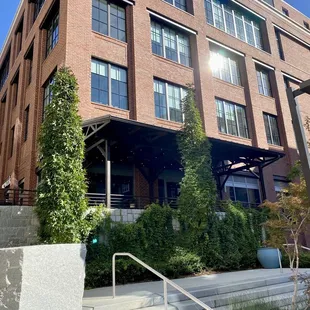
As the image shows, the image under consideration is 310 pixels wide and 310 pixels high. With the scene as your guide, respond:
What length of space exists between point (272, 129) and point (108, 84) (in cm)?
1285

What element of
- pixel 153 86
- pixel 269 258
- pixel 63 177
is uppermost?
pixel 153 86

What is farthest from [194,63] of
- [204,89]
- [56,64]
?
[56,64]

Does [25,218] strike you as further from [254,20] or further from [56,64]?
[254,20]

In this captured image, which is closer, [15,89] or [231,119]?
[231,119]

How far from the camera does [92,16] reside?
14.8m

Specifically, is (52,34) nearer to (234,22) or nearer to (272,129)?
(234,22)

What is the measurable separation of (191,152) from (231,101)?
30.3ft

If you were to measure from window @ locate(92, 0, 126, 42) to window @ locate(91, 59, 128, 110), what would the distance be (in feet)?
6.32

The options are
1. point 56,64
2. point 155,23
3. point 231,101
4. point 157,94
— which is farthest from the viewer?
point 231,101

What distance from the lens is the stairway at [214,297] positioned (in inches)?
210

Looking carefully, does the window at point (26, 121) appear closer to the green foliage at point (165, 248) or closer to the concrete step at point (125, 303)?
the green foliage at point (165, 248)

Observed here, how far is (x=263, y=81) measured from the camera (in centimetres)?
2264

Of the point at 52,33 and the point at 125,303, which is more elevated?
the point at 52,33

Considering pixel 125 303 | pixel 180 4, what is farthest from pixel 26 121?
pixel 125 303
